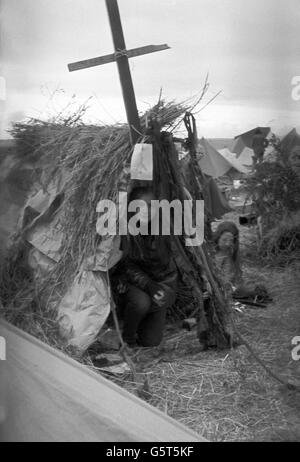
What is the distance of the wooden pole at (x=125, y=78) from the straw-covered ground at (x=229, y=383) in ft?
6.26

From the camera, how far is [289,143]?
394 inches

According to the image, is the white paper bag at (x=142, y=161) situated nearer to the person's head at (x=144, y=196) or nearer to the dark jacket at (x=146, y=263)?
the person's head at (x=144, y=196)

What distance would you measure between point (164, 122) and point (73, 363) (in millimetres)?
2230

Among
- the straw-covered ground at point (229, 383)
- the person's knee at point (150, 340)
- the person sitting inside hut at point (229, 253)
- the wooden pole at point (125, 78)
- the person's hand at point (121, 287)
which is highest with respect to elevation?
the wooden pole at point (125, 78)

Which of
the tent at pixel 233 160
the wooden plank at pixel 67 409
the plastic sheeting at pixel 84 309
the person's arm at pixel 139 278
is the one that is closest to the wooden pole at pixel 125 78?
the person's arm at pixel 139 278

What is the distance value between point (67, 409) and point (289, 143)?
822 cm

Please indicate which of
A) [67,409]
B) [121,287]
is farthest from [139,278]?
[67,409]

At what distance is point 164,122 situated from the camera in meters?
4.76

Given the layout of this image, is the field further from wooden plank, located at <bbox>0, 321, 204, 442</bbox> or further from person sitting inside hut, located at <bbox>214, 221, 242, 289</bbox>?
person sitting inside hut, located at <bbox>214, 221, 242, 289</bbox>

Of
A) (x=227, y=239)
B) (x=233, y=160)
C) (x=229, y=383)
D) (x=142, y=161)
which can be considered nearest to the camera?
(x=229, y=383)

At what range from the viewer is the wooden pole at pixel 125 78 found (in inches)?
177

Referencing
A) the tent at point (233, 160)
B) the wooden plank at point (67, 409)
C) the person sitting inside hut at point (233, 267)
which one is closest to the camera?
the wooden plank at point (67, 409)

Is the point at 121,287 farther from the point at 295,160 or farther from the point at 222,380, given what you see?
the point at 295,160
